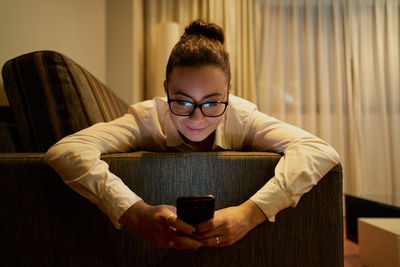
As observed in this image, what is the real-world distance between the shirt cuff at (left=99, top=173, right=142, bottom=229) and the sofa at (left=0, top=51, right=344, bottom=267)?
5cm

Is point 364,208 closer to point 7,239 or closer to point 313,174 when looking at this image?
point 313,174

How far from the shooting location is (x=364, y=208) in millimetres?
1832

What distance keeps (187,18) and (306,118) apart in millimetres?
1705

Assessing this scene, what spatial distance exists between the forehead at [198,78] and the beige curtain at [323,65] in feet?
6.77

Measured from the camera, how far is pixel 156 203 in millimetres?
706

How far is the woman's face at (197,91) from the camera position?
0.81m

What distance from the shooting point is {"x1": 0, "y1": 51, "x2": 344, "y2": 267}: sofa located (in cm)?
68

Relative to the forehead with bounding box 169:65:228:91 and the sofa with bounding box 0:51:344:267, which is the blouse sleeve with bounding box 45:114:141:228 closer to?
the sofa with bounding box 0:51:344:267

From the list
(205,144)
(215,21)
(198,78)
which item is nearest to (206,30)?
(198,78)

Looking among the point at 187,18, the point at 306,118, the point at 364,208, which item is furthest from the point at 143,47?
the point at 364,208

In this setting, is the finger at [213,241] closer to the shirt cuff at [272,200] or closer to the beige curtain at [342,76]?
the shirt cuff at [272,200]

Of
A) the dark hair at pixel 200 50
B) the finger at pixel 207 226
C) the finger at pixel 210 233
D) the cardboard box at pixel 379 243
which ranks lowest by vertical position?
the cardboard box at pixel 379 243

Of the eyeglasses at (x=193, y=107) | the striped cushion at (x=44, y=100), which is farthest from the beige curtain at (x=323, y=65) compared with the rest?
the eyeglasses at (x=193, y=107)

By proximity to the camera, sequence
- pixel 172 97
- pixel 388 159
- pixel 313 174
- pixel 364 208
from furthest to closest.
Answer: pixel 388 159
pixel 364 208
pixel 172 97
pixel 313 174
